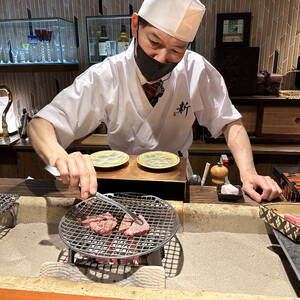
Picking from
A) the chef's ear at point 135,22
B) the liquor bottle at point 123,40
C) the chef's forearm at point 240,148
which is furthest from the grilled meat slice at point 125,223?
the liquor bottle at point 123,40

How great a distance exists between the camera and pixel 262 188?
4.90 ft

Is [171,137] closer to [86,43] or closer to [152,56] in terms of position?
[152,56]

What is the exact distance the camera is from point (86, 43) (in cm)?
378

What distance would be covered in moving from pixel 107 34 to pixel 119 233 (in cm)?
295

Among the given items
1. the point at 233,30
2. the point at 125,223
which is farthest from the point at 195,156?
the point at 125,223

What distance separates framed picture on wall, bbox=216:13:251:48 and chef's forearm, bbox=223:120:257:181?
6.05 ft

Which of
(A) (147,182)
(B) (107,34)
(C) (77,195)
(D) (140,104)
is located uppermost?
(B) (107,34)

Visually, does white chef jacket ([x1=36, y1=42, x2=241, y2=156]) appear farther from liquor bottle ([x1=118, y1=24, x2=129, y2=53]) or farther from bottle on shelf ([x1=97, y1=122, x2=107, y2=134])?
bottle on shelf ([x1=97, y1=122, x2=107, y2=134])

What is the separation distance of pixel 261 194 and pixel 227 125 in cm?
66

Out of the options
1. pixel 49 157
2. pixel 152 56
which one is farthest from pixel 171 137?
pixel 49 157

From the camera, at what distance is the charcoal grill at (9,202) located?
1367 millimetres

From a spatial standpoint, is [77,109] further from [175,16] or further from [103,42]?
[103,42]

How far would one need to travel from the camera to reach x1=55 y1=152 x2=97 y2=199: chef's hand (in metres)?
1.13

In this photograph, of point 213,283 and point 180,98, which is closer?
point 213,283
